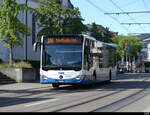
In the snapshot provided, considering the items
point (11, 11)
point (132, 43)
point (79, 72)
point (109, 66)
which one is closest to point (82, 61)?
point (79, 72)

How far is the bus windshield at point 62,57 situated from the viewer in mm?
24623

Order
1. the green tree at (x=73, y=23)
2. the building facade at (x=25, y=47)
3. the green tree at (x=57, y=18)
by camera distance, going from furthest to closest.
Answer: the building facade at (x=25, y=47), the green tree at (x=73, y=23), the green tree at (x=57, y=18)

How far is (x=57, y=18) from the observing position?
41.7 meters

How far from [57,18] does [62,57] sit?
17.5 m

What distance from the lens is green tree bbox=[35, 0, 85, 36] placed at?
136ft

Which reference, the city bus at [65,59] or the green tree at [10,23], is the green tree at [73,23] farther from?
the city bus at [65,59]

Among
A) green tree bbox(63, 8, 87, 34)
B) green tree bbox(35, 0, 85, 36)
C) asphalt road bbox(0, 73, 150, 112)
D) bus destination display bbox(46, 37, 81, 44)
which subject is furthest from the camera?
green tree bbox(63, 8, 87, 34)

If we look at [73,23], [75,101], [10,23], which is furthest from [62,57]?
[73,23]

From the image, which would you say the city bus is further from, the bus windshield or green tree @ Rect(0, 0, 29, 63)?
green tree @ Rect(0, 0, 29, 63)

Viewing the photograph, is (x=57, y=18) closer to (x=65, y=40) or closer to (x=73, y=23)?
(x=73, y=23)

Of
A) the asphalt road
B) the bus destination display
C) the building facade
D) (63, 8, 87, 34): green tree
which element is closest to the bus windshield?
the bus destination display

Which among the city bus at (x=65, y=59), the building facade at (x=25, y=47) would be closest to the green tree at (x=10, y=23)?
the city bus at (x=65, y=59)

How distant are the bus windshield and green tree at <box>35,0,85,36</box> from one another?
15667mm

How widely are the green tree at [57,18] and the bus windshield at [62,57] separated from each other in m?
15.7
